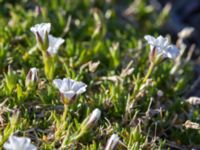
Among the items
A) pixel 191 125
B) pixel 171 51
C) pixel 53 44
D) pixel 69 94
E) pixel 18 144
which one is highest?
pixel 53 44

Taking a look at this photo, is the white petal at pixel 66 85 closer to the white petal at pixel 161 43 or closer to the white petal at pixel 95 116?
the white petal at pixel 95 116

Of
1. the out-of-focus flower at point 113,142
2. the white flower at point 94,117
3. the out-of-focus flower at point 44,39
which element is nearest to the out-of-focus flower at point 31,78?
the out-of-focus flower at point 44,39

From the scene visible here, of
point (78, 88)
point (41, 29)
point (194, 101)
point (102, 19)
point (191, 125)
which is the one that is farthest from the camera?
point (102, 19)

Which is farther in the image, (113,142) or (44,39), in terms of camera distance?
(44,39)

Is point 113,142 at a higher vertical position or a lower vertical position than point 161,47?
lower

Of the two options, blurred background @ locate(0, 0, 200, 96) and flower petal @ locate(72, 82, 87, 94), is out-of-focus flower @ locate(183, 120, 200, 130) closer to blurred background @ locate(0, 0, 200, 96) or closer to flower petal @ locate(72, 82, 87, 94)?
blurred background @ locate(0, 0, 200, 96)

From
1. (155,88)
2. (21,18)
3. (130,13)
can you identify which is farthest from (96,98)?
(130,13)

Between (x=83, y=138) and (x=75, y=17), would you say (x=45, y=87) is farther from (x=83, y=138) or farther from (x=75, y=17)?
(x=75, y=17)

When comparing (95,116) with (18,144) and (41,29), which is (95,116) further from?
(41,29)

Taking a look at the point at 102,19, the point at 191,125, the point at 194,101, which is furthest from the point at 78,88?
the point at 102,19

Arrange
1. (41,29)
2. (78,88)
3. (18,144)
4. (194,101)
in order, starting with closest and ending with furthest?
(18,144) → (78,88) → (41,29) → (194,101)
